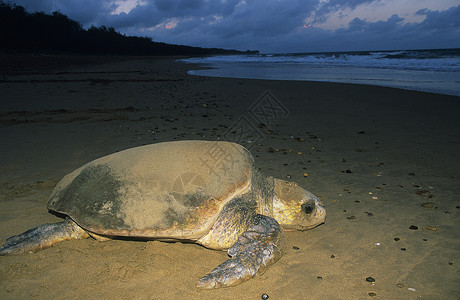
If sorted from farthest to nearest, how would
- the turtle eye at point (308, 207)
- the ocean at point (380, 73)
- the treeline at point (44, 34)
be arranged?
1. the treeline at point (44, 34)
2. the ocean at point (380, 73)
3. the turtle eye at point (308, 207)

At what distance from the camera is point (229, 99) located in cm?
1033

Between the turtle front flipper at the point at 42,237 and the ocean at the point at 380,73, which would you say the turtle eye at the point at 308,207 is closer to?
the turtle front flipper at the point at 42,237

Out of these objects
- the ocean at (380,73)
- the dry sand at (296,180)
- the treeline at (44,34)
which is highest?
the treeline at (44,34)

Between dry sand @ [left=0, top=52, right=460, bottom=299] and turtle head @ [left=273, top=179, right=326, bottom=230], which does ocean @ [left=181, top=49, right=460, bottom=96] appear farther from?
turtle head @ [left=273, top=179, right=326, bottom=230]

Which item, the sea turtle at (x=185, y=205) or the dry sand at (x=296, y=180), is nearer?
the dry sand at (x=296, y=180)

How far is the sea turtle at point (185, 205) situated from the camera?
244cm

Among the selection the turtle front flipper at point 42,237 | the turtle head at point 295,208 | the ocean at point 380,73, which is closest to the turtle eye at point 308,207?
the turtle head at point 295,208

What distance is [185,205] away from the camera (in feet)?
8.25

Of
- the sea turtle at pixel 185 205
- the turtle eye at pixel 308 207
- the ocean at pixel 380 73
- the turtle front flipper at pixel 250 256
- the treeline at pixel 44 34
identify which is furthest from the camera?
the treeline at pixel 44 34

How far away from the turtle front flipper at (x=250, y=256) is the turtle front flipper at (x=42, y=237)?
1.46 metres

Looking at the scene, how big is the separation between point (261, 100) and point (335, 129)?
13.2 ft

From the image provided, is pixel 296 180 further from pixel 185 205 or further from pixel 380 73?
pixel 380 73

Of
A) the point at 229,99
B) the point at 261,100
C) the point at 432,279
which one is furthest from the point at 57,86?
the point at 432,279

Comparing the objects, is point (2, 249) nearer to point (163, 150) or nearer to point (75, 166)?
point (163, 150)
